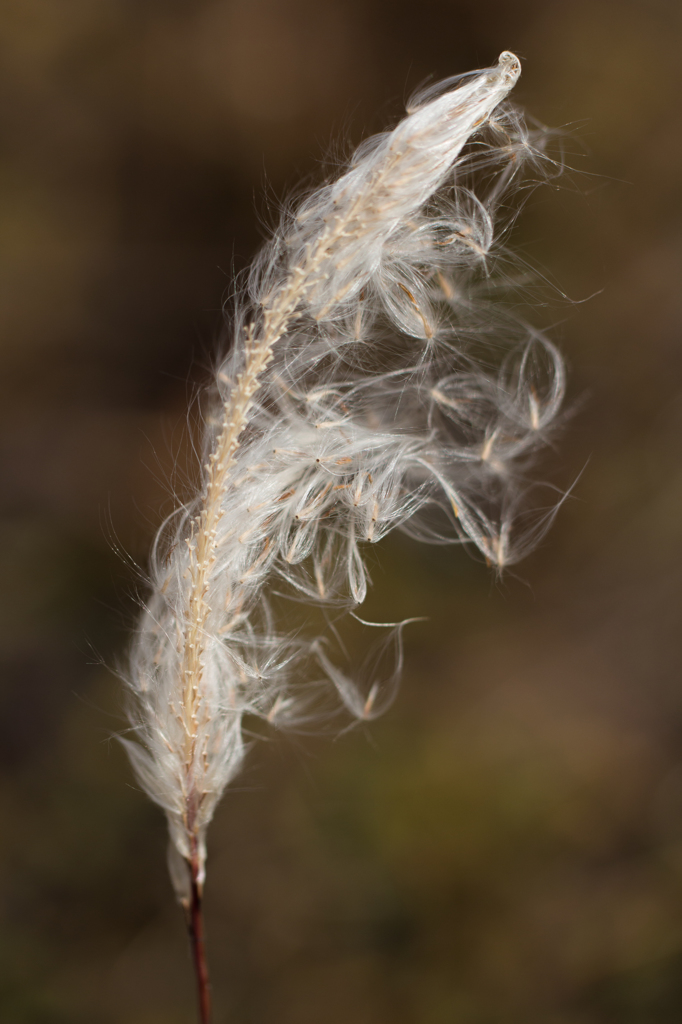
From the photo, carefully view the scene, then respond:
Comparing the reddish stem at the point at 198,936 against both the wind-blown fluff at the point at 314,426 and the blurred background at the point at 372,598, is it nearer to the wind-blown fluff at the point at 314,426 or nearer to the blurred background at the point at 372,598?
the wind-blown fluff at the point at 314,426

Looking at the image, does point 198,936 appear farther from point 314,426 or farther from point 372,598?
point 372,598

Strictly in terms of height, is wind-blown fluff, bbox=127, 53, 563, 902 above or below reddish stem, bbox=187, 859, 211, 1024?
above

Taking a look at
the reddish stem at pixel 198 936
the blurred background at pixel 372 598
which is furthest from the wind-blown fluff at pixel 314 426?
the blurred background at pixel 372 598

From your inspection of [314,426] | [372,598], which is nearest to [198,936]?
[314,426]

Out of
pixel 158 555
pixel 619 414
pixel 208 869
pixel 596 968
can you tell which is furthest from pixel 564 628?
pixel 158 555

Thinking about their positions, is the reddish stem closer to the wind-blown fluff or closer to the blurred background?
the wind-blown fluff

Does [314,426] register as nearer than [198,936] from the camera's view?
No

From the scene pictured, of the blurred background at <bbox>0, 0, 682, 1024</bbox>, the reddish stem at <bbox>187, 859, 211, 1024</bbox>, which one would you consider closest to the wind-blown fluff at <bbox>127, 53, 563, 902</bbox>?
the reddish stem at <bbox>187, 859, 211, 1024</bbox>
